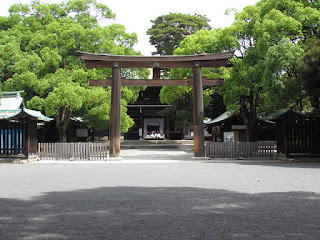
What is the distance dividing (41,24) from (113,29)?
5.64 m

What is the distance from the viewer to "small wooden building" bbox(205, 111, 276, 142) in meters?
Result: 23.0

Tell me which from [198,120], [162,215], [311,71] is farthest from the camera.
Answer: [198,120]

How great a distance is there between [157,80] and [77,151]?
5.80 meters

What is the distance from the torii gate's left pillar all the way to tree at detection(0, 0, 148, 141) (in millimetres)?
4103

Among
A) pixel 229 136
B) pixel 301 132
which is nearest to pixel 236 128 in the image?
pixel 229 136

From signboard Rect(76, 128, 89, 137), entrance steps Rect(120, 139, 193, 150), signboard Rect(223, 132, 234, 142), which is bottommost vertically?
entrance steps Rect(120, 139, 193, 150)

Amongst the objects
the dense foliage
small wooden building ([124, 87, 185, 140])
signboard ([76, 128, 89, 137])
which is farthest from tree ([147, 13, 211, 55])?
the dense foliage

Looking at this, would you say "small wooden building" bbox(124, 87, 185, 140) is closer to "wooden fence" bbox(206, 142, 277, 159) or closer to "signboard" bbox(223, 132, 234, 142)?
"signboard" bbox(223, 132, 234, 142)

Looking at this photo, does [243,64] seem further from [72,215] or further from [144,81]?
[72,215]

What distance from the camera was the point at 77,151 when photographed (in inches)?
637

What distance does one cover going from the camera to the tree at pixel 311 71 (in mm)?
13109

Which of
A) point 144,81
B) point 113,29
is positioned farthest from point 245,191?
point 113,29

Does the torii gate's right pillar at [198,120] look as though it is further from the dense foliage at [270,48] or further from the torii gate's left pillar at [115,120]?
the torii gate's left pillar at [115,120]

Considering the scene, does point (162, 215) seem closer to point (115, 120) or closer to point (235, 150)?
point (115, 120)
